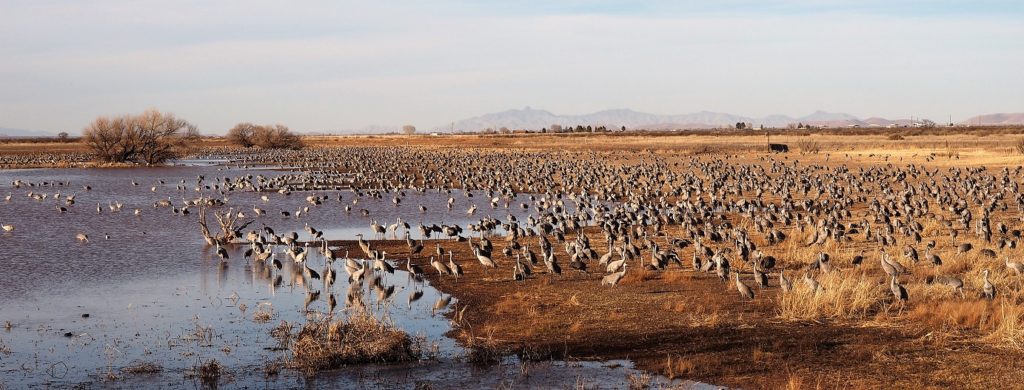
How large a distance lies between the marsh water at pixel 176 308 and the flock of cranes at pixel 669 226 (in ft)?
2.68

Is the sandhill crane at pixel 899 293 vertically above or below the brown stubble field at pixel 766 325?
above

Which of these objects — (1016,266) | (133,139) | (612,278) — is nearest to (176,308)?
(612,278)

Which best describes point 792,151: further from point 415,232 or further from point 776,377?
point 776,377

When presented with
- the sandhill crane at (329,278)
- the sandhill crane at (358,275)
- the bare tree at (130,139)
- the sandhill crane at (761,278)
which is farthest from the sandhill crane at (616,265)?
the bare tree at (130,139)

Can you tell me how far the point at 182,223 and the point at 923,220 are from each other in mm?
23121

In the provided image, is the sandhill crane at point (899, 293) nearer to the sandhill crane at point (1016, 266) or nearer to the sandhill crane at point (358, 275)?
the sandhill crane at point (1016, 266)

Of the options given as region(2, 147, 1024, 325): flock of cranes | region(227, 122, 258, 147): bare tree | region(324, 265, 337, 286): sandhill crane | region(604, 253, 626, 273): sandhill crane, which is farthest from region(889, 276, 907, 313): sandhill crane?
region(227, 122, 258, 147): bare tree

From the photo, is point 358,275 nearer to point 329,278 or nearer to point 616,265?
point 329,278

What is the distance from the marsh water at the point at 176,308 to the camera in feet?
43.0

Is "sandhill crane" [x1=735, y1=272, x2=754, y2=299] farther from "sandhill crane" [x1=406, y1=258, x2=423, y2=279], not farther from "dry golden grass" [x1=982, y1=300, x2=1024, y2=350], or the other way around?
"sandhill crane" [x1=406, y1=258, x2=423, y2=279]

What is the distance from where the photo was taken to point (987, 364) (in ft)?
42.6

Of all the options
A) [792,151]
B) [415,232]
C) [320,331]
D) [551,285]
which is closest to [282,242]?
[415,232]

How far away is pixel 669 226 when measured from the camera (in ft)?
101

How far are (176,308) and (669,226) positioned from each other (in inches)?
661
